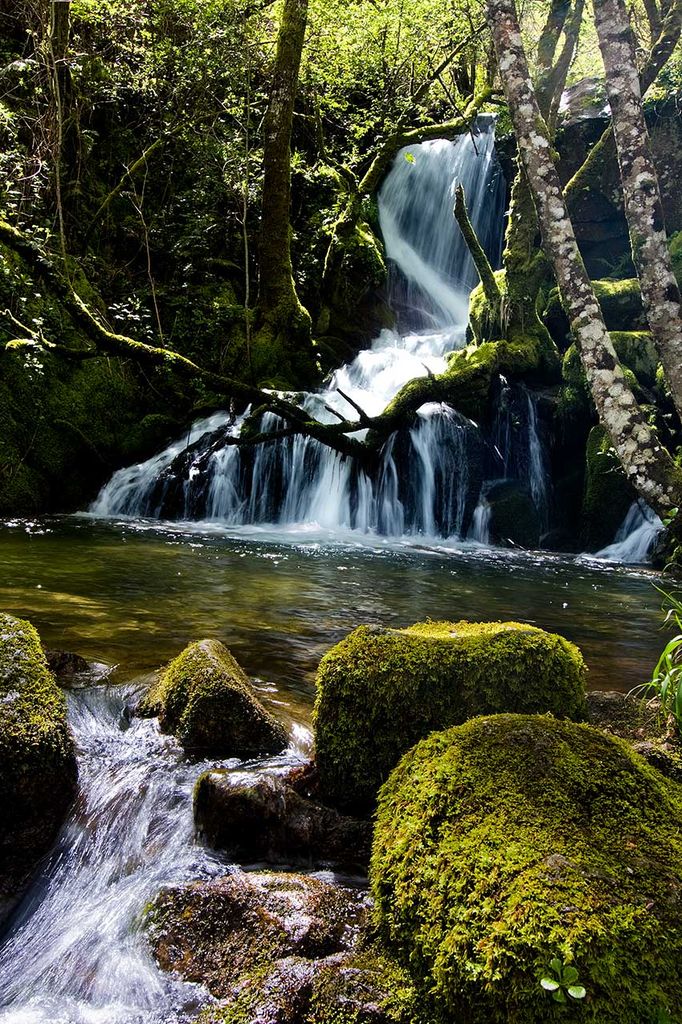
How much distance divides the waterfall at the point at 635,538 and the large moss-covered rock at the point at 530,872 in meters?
10.1

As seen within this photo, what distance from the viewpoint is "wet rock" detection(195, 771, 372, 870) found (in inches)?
118

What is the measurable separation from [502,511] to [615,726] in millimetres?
9369

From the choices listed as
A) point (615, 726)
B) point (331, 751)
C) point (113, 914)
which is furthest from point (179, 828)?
point (615, 726)

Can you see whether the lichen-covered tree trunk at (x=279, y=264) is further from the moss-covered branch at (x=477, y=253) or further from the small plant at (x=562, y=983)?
the small plant at (x=562, y=983)

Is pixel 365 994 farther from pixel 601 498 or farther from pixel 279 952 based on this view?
pixel 601 498

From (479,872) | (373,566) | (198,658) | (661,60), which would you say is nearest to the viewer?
(479,872)

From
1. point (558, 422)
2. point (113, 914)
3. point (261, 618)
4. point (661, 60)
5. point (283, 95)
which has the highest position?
point (661, 60)

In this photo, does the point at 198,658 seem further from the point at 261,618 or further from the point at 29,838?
the point at 261,618

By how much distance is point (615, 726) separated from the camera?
12.2ft

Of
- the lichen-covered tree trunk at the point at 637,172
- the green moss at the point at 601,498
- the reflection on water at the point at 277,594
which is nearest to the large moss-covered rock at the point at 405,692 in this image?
the reflection on water at the point at 277,594

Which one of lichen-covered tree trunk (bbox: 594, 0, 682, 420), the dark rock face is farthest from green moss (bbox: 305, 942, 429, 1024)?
lichen-covered tree trunk (bbox: 594, 0, 682, 420)

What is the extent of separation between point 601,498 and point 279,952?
11373 millimetres

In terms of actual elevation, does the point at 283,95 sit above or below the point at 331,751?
above

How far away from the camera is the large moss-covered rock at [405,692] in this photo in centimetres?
320
